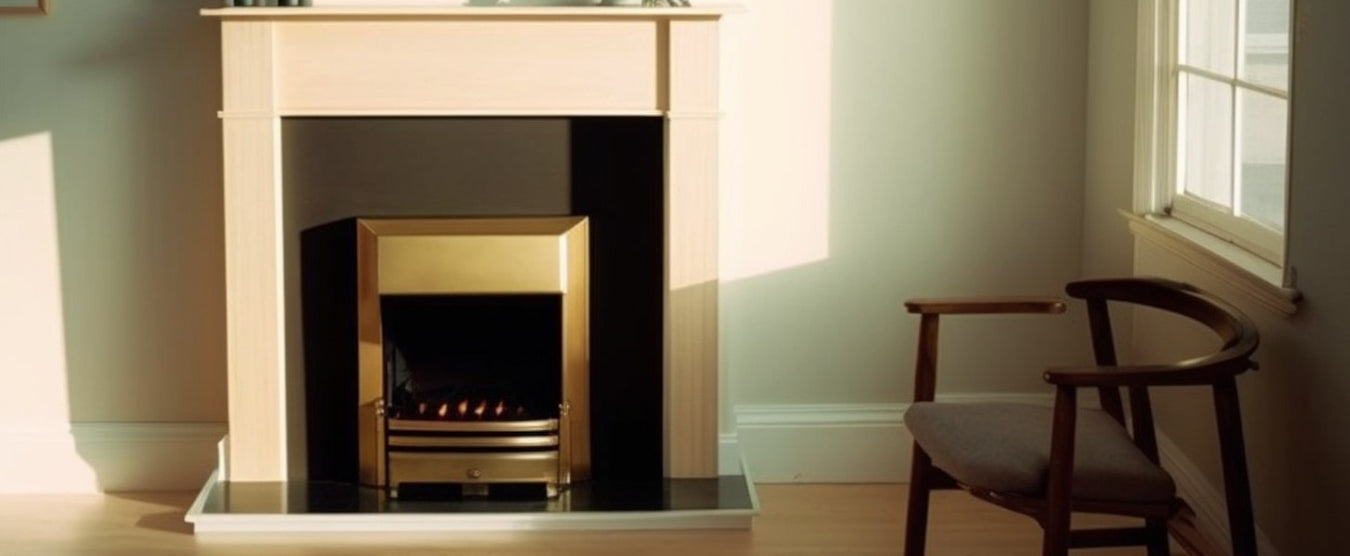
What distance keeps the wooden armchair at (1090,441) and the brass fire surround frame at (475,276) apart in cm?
102

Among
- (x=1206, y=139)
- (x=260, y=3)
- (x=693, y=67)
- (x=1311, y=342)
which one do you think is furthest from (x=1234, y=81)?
(x=260, y=3)

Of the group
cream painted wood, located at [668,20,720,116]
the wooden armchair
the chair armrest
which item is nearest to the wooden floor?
the wooden armchair

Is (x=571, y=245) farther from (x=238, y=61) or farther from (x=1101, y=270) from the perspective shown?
(x=1101, y=270)

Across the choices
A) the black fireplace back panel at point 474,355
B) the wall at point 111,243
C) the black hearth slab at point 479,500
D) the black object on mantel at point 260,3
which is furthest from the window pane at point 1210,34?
the wall at point 111,243

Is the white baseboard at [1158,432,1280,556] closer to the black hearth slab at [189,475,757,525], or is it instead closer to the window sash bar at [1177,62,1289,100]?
the window sash bar at [1177,62,1289,100]

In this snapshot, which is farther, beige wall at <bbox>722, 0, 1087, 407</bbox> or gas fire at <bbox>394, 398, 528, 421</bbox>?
beige wall at <bbox>722, 0, 1087, 407</bbox>

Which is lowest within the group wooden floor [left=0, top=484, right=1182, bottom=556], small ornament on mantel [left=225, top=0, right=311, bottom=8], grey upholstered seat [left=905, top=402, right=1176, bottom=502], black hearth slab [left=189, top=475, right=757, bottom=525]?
wooden floor [left=0, top=484, right=1182, bottom=556]

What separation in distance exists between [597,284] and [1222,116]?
1.47m

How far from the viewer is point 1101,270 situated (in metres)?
5.21

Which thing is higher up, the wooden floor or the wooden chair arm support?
the wooden chair arm support

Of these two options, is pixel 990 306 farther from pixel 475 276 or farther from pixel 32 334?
pixel 32 334

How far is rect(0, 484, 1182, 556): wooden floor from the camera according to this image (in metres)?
4.73

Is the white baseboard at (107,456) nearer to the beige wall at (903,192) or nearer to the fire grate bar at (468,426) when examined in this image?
the fire grate bar at (468,426)

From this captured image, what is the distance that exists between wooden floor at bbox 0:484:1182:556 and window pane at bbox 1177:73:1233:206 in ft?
2.66
